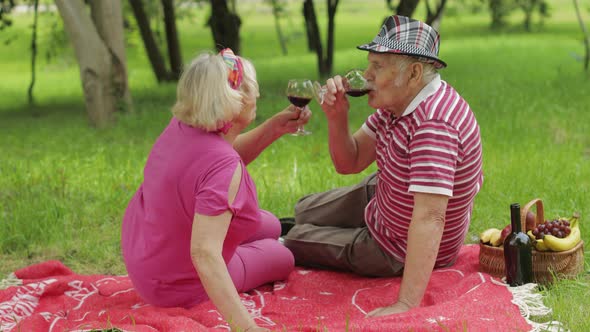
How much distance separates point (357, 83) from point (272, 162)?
3799 mm

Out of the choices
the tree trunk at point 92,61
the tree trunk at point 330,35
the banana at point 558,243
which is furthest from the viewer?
the tree trunk at point 330,35

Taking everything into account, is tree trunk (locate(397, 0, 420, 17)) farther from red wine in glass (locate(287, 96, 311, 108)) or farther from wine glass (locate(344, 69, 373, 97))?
wine glass (locate(344, 69, 373, 97))

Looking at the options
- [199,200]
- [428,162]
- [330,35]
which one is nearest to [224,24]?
[330,35]

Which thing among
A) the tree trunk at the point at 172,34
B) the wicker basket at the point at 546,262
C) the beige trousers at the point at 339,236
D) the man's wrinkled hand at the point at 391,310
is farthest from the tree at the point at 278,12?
the man's wrinkled hand at the point at 391,310

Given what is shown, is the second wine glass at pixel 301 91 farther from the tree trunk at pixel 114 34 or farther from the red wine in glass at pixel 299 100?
the tree trunk at pixel 114 34

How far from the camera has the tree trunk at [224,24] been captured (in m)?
13.9

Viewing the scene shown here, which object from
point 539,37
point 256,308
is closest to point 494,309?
point 256,308

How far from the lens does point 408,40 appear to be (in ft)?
14.1

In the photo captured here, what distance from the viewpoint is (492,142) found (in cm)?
832

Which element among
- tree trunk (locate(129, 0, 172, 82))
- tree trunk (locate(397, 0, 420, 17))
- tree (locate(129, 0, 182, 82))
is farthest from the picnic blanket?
tree (locate(129, 0, 182, 82))

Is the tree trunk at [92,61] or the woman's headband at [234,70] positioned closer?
the woman's headband at [234,70]

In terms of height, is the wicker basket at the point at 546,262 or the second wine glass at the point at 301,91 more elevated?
the second wine glass at the point at 301,91

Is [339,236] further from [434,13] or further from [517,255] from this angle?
[434,13]

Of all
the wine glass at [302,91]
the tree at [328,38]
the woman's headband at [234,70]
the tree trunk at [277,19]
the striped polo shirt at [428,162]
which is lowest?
the tree trunk at [277,19]
